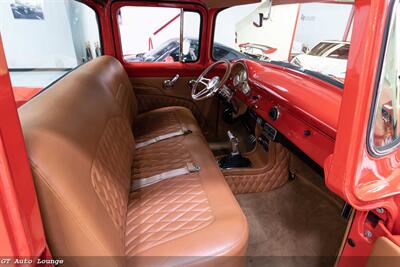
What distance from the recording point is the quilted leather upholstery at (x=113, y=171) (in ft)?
3.10

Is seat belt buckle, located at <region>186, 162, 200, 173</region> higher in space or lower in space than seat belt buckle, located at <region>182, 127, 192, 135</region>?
higher

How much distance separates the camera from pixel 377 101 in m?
0.54

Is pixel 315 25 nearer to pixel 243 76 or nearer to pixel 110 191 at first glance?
pixel 243 76

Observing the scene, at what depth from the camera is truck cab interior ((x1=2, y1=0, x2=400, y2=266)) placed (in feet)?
2.56

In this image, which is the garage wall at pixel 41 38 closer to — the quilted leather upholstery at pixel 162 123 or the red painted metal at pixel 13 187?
the quilted leather upholstery at pixel 162 123

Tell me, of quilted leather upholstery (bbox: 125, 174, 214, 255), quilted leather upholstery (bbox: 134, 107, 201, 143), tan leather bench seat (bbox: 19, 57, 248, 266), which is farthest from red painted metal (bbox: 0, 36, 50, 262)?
quilted leather upholstery (bbox: 134, 107, 201, 143)

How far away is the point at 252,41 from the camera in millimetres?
3223

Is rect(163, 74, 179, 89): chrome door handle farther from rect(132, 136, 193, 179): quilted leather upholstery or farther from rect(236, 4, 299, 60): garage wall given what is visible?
rect(236, 4, 299, 60): garage wall

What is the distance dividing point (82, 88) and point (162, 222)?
697 mm

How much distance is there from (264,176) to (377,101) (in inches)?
55.8

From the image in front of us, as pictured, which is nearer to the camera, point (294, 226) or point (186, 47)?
point (294, 226)

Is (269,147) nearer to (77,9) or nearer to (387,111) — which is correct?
(387,111)

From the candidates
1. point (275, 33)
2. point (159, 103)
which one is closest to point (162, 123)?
point (159, 103)

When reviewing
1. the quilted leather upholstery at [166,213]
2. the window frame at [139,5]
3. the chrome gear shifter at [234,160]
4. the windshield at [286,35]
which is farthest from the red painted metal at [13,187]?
the windshield at [286,35]
